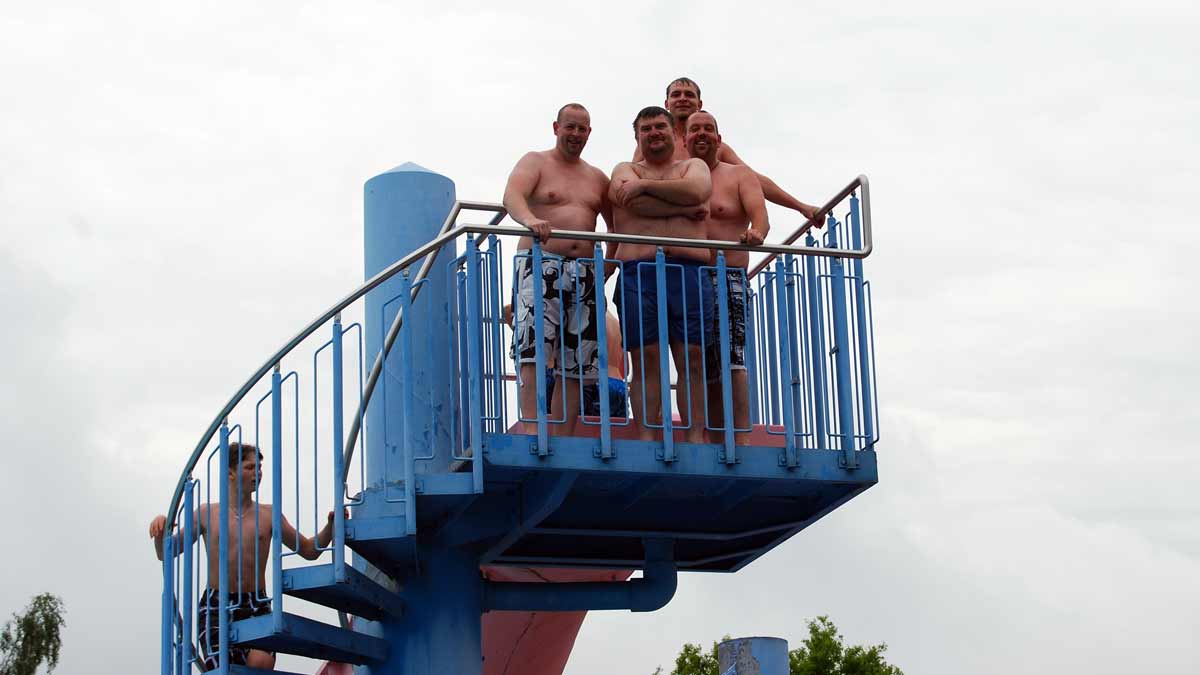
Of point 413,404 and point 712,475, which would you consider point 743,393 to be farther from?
point 413,404

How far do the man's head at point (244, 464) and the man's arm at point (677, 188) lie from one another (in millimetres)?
2705

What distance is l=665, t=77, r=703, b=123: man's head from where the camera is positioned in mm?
12055

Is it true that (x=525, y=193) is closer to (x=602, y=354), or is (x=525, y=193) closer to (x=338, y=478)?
(x=602, y=354)

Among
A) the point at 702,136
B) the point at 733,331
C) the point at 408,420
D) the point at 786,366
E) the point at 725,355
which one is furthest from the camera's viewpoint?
the point at 702,136

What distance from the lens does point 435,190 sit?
1244 centimetres

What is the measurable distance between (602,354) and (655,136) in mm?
1563

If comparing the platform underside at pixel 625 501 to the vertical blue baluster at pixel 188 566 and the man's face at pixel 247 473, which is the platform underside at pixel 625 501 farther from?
the vertical blue baluster at pixel 188 566

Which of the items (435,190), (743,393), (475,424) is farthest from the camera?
(435,190)

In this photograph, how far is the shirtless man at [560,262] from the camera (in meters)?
10.7

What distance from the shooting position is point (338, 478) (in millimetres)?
10539

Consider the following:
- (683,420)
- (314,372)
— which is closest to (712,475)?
(683,420)

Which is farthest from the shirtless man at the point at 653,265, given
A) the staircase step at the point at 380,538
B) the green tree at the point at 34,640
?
the green tree at the point at 34,640

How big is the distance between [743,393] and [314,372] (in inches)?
101

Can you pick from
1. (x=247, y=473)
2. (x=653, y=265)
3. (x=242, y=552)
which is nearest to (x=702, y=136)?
(x=653, y=265)
